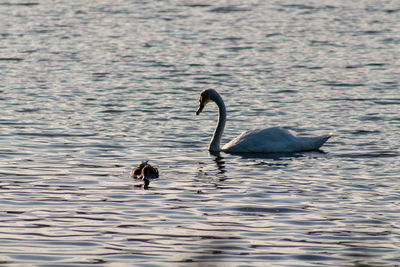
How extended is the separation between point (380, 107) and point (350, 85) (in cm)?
339

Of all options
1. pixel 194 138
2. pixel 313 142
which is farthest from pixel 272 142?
pixel 194 138

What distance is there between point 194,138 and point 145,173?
4.60m

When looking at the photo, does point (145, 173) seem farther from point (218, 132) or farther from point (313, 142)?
point (313, 142)

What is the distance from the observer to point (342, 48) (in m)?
33.8

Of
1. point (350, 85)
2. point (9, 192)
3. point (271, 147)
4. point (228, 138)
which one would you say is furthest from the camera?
point (350, 85)

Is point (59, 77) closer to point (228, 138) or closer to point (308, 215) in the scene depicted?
point (228, 138)

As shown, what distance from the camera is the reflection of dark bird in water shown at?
53.6 feet

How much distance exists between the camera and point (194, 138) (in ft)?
68.4

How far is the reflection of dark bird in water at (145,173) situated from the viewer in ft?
53.6

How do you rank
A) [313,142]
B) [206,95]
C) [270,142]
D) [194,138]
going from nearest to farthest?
[270,142]
[313,142]
[194,138]
[206,95]

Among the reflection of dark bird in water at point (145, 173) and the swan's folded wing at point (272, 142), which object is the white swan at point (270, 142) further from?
the reflection of dark bird in water at point (145, 173)

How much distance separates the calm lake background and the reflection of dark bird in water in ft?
0.47

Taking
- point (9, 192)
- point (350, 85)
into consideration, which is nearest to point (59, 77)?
point (350, 85)

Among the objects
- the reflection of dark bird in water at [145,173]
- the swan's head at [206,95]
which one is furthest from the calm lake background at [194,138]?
the swan's head at [206,95]
